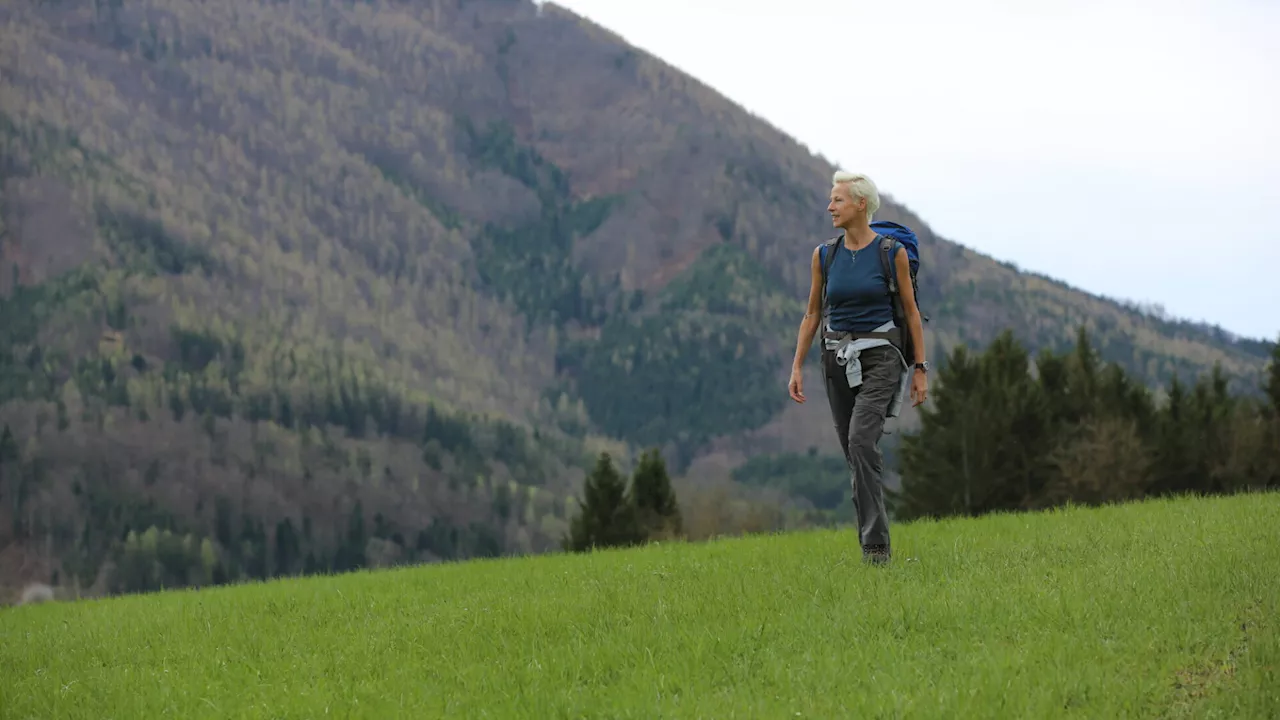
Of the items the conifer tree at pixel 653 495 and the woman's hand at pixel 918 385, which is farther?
the conifer tree at pixel 653 495

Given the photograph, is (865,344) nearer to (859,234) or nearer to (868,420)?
(868,420)

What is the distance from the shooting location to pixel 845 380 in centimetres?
1184

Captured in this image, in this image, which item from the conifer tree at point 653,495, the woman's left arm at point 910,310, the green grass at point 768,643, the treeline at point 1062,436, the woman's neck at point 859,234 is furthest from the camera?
the conifer tree at point 653,495

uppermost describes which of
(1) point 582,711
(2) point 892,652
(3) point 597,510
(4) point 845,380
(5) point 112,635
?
(4) point 845,380

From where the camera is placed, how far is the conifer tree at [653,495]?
69.3m

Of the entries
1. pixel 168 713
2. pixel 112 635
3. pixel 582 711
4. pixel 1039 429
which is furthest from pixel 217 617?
pixel 1039 429

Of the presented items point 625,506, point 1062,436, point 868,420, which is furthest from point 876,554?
point 625,506

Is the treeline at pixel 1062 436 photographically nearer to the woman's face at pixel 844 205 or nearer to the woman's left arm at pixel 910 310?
the woman's left arm at pixel 910 310

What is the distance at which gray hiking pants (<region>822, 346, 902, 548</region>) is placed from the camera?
11.5 meters

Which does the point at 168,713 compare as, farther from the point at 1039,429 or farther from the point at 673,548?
the point at 1039,429

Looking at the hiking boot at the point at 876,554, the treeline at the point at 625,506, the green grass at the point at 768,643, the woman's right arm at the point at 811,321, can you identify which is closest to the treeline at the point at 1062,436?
the treeline at the point at 625,506

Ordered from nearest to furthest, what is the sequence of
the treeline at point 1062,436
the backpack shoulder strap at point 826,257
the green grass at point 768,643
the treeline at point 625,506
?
the green grass at point 768,643, the backpack shoulder strap at point 826,257, the treeline at point 1062,436, the treeline at point 625,506

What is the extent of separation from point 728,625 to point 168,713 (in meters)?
3.82

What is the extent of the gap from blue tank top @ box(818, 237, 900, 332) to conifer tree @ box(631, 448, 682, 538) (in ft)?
189
